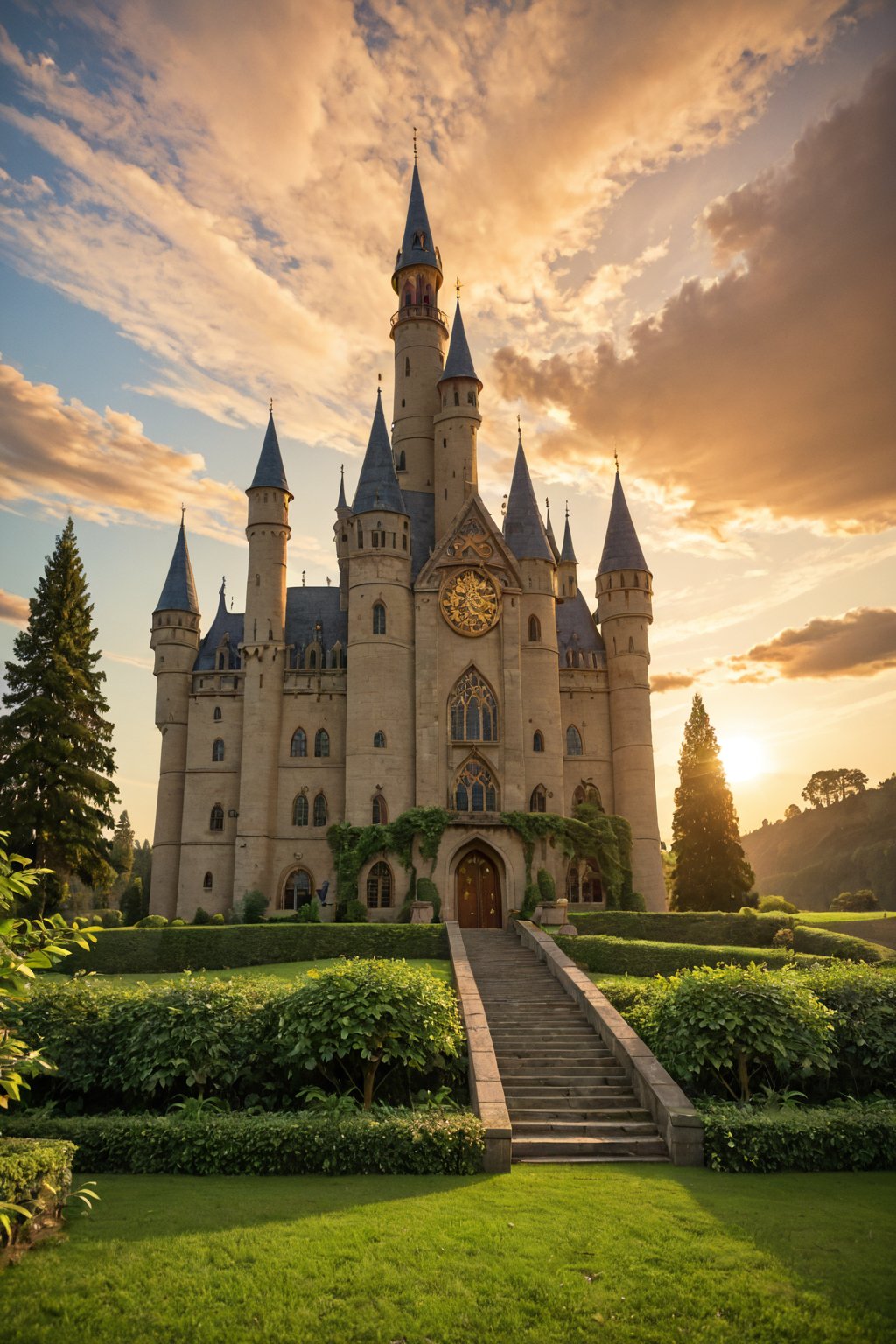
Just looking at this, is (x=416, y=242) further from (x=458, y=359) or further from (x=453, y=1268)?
(x=453, y=1268)

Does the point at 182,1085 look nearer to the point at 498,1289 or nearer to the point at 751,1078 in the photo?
the point at 498,1289

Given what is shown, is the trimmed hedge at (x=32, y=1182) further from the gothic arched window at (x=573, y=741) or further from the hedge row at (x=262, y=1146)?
the gothic arched window at (x=573, y=741)

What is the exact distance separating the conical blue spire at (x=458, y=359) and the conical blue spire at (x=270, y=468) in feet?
32.5

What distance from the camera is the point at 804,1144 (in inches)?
585

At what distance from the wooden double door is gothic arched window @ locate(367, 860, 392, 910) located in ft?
10.6

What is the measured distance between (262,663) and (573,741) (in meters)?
17.1

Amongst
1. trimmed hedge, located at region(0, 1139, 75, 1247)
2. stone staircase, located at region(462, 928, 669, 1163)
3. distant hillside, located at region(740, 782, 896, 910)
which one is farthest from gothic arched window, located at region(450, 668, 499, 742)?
distant hillside, located at region(740, 782, 896, 910)

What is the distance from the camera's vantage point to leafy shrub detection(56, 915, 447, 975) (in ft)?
105

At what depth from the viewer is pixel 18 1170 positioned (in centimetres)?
1027

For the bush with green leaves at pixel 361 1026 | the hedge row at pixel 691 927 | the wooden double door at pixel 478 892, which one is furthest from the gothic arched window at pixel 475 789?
the bush with green leaves at pixel 361 1026

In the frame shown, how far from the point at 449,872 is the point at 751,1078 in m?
25.5

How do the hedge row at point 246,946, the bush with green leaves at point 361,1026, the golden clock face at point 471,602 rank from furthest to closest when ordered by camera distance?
the golden clock face at point 471,602 → the hedge row at point 246,946 → the bush with green leaves at point 361,1026

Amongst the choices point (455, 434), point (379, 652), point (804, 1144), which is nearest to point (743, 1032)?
point (804, 1144)

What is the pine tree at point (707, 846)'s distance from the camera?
5738 centimetres
